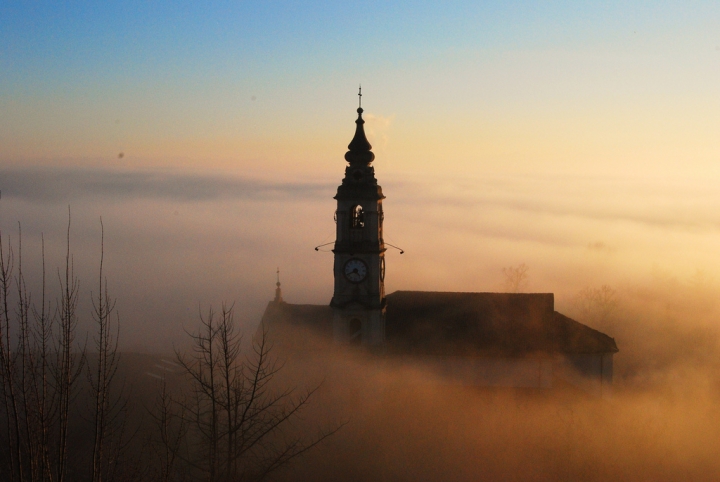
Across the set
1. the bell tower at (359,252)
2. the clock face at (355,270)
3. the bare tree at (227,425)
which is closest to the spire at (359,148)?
the bell tower at (359,252)

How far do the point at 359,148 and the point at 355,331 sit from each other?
9695 millimetres

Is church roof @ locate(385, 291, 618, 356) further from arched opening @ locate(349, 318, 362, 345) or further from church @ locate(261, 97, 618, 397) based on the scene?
arched opening @ locate(349, 318, 362, 345)

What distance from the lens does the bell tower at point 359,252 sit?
35875mm

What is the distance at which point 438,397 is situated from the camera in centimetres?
3678

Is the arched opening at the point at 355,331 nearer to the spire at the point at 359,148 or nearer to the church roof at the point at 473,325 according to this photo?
the church roof at the point at 473,325

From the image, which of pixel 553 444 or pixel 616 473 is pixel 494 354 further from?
pixel 616 473

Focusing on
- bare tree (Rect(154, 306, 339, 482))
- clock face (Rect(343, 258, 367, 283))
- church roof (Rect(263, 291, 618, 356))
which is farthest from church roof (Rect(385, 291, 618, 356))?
bare tree (Rect(154, 306, 339, 482))

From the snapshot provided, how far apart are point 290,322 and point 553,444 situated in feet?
50.7

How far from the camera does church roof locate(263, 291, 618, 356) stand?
3712 centimetres

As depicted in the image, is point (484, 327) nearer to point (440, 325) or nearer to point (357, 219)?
point (440, 325)

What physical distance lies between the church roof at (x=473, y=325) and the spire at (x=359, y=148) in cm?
868

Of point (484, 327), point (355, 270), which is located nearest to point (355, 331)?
point (355, 270)

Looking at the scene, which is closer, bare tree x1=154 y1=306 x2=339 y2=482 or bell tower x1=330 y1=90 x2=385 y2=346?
bare tree x1=154 y1=306 x2=339 y2=482

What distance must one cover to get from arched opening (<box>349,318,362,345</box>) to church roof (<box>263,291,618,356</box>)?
5.68ft
